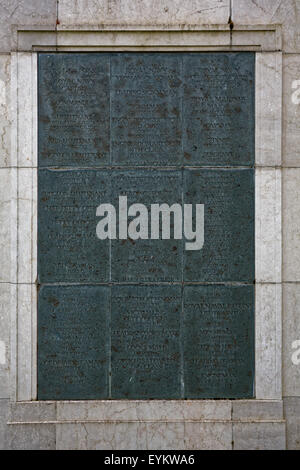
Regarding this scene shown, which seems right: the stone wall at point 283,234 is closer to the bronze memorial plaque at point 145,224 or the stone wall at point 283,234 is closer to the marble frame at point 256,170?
the marble frame at point 256,170

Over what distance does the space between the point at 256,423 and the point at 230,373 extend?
2.20 ft

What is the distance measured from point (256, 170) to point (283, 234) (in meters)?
0.87

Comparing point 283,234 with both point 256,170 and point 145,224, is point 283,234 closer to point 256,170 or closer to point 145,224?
point 256,170

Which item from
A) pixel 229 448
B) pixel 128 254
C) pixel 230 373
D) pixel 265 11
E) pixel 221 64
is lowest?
pixel 229 448

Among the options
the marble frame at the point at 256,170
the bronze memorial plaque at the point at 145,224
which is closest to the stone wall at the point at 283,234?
the marble frame at the point at 256,170

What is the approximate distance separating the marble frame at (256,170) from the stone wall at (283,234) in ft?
0.30

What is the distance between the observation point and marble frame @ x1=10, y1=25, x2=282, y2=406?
6.90 meters

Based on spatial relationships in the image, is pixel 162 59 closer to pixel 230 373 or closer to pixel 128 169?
pixel 128 169

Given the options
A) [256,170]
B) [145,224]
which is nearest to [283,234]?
[256,170]

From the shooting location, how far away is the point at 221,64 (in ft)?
22.9

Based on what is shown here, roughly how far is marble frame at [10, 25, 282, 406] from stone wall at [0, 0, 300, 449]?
91mm

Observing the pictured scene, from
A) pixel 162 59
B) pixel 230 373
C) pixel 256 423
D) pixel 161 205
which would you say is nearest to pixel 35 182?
pixel 161 205

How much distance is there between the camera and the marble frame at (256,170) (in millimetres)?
6902

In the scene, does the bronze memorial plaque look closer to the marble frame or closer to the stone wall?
the marble frame
